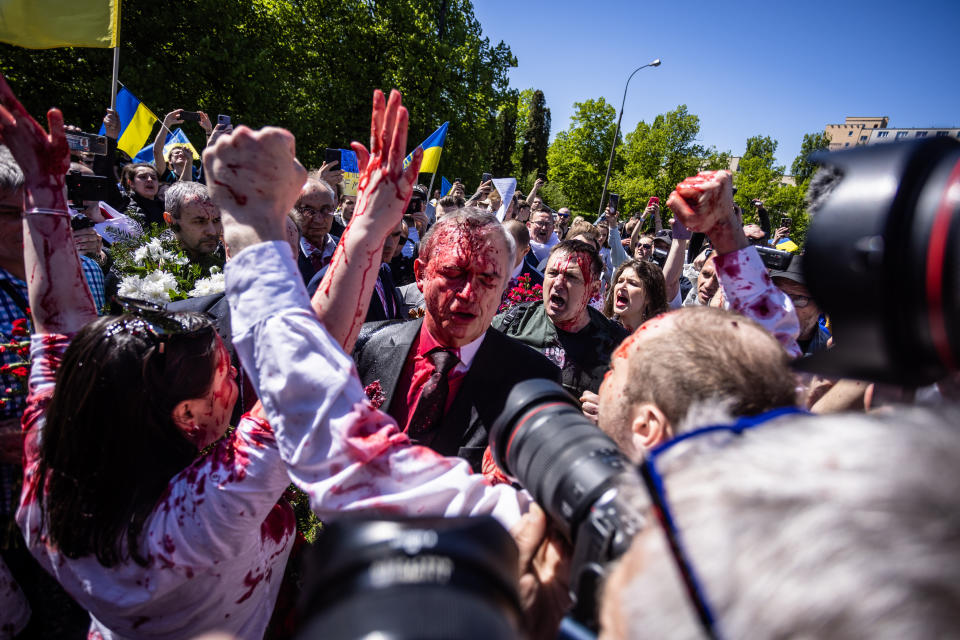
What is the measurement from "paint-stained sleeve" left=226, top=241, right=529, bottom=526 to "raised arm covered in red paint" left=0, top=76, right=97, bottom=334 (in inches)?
38.1

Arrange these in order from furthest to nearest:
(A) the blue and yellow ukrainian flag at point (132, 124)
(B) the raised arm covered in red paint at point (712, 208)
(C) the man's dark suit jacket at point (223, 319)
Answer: (A) the blue and yellow ukrainian flag at point (132, 124) < (C) the man's dark suit jacket at point (223, 319) < (B) the raised arm covered in red paint at point (712, 208)

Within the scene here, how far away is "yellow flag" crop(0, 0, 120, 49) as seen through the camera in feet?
14.4

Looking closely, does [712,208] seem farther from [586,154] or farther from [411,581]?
[586,154]

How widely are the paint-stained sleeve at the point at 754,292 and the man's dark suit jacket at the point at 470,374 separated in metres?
0.92

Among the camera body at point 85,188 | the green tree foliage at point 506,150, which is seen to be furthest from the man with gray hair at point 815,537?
the green tree foliage at point 506,150

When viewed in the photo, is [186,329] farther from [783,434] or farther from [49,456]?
[783,434]

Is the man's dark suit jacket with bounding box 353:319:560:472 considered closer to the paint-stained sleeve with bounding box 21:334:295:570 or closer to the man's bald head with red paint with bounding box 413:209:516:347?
the man's bald head with red paint with bounding box 413:209:516:347

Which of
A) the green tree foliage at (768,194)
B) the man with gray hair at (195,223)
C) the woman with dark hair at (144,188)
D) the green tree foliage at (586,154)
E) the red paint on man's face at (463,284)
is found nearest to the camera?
the red paint on man's face at (463,284)

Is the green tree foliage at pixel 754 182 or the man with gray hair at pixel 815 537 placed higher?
the green tree foliage at pixel 754 182

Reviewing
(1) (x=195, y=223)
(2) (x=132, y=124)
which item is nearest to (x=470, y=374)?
(1) (x=195, y=223)

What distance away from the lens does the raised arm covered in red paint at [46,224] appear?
4.65 ft

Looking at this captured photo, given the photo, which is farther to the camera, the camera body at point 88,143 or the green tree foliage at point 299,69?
the green tree foliage at point 299,69

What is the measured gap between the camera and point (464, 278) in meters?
2.17

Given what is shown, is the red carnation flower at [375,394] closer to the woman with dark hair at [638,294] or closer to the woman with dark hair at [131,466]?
the woman with dark hair at [131,466]
